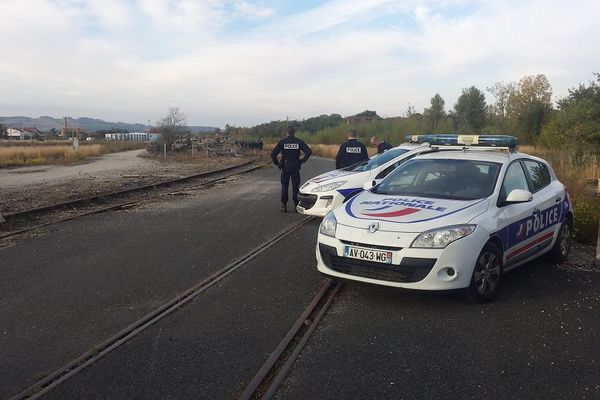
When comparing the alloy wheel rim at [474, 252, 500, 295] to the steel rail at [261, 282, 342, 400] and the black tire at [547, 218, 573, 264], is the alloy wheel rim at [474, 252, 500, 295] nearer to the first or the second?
the steel rail at [261, 282, 342, 400]

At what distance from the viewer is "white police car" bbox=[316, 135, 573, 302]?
4.91 metres

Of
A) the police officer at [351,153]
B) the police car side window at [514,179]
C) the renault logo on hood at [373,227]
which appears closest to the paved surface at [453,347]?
the renault logo on hood at [373,227]

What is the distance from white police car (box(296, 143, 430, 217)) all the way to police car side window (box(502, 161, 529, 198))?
3204mm

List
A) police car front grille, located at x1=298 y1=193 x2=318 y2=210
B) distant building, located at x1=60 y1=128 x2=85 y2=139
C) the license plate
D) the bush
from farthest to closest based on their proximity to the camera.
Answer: distant building, located at x1=60 y1=128 x2=85 y2=139 < police car front grille, located at x1=298 y1=193 x2=318 y2=210 < the bush < the license plate

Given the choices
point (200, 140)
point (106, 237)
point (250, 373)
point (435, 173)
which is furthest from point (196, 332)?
point (200, 140)

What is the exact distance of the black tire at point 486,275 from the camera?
5062 millimetres

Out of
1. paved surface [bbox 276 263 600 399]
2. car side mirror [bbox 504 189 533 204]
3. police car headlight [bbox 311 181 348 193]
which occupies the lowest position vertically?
paved surface [bbox 276 263 600 399]

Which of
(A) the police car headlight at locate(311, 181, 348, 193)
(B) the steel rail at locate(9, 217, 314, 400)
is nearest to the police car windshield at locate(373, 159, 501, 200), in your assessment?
(B) the steel rail at locate(9, 217, 314, 400)

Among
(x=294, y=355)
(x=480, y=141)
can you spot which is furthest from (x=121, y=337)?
(x=480, y=141)

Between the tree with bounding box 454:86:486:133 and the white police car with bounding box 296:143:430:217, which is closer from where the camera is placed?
the white police car with bounding box 296:143:430:217

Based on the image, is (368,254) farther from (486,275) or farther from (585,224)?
(585,224)

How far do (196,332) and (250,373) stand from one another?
0.95 m

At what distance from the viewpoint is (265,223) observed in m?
10.0

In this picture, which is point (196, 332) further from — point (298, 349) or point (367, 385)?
point (367, 385)
